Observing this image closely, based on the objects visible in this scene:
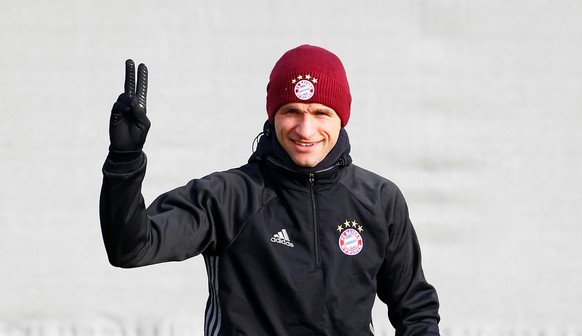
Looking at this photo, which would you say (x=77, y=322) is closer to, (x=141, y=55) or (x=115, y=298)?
(x=115, y=298)

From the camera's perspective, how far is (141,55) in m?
4.04

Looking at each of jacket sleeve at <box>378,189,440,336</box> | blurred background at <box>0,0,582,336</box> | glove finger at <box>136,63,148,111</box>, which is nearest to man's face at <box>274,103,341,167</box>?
jacket sleeve at <box>378,189,440,336</box>

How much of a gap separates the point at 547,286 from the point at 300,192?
1.96 m

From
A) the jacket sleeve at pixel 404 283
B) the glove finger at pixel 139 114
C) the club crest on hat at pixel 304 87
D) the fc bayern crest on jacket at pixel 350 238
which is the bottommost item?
the jacket sleeve at pixel 404 283

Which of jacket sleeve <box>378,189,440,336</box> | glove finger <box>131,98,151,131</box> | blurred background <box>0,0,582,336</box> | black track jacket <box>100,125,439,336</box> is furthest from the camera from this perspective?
blurred background <box>0,0,582,336</box>

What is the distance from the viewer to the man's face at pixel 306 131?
2498 mm

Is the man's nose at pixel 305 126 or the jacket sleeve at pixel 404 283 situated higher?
the man's nose at pixel 305 126

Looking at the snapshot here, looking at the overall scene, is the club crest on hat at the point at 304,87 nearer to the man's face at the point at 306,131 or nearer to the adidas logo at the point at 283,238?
the man's face at the point at 306,131

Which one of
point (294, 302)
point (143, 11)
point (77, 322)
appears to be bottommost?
point (77, 322)

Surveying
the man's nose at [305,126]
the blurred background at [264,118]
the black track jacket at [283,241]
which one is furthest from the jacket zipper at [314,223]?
the blurred background at [264,118]

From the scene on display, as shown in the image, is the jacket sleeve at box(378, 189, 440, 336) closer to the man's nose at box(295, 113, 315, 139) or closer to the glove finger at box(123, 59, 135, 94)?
the man's nose at box(295, 113, 315, 139)

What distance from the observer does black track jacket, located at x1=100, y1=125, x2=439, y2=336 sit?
8.09ft

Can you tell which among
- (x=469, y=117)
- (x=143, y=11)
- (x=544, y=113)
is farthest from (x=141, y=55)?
(x=544, y=113)

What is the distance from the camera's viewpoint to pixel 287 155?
2.54 m
